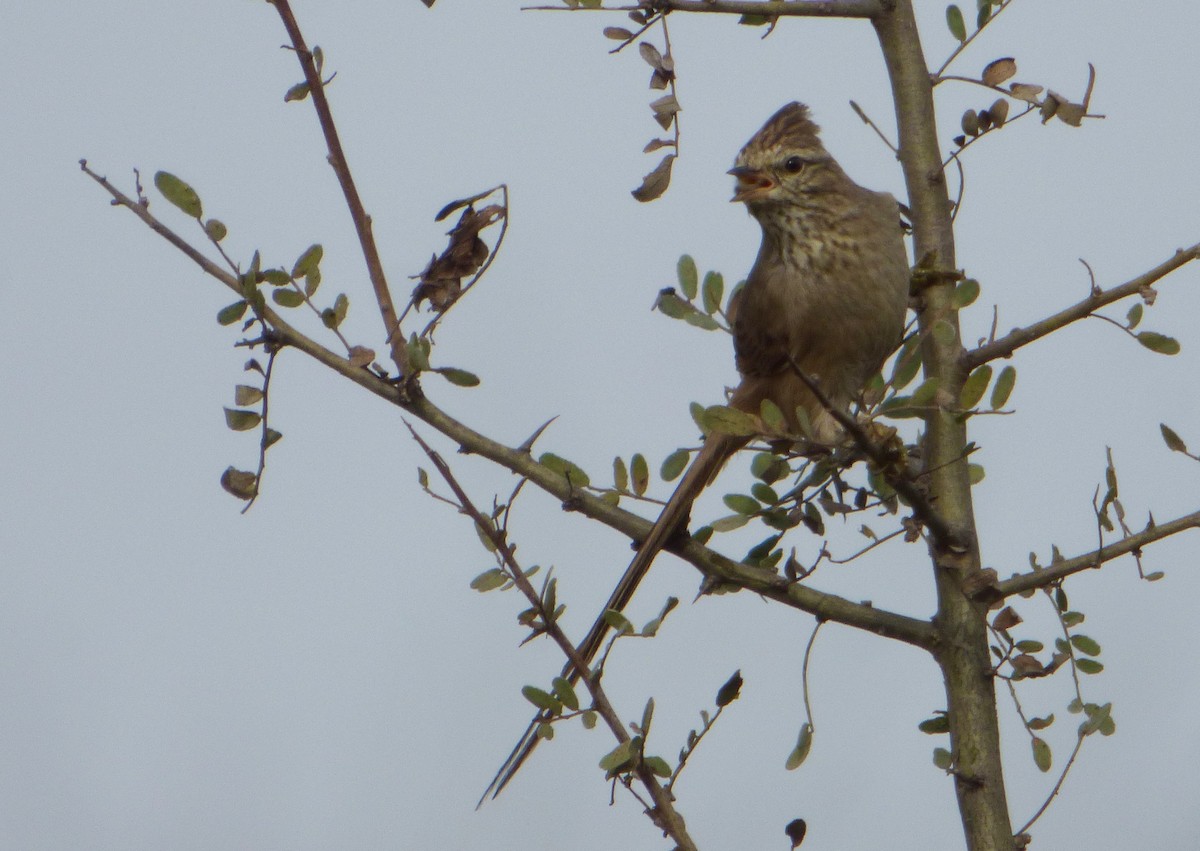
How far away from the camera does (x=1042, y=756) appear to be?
2576 millimetres

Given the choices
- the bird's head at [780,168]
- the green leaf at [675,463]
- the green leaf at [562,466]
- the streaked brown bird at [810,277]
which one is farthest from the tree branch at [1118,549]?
the bird's head at [780,168]

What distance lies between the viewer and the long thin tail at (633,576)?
2.27m

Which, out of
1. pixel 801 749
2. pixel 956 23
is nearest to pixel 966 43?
pixel 956 23

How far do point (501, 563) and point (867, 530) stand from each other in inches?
41.6

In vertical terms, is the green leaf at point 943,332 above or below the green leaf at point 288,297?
above

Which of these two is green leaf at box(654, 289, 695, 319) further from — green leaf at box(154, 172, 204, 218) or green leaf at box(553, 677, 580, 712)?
green leaf at box(154, 172, 204, 218)

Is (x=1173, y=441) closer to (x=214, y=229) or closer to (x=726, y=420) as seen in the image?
(x=726, y=420)

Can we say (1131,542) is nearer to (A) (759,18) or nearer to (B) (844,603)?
(B) (844,603)

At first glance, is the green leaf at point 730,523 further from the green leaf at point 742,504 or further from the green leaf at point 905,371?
the green leaf at point 905,371

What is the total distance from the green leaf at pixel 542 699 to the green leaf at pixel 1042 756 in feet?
3.41

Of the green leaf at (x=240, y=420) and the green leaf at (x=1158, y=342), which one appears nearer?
the green leaf at (x=240, y=420)

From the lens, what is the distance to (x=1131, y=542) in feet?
Answer: 7.44

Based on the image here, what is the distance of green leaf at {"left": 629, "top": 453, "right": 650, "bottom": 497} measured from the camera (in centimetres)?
233

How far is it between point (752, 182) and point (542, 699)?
6.63 ft
